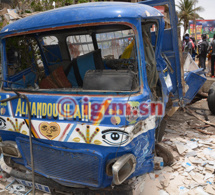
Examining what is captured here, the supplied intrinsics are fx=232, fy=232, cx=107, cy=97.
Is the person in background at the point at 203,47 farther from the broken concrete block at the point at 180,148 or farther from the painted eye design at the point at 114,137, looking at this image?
the painted eye design at the point at 114,137

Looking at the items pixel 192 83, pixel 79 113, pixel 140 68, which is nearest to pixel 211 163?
pixel 192 83

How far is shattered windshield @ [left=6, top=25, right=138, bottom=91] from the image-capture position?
11.6ft

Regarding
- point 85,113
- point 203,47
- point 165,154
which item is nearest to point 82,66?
point 85,113

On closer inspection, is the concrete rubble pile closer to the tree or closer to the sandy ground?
the sandy ground

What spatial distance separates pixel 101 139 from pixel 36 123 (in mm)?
861

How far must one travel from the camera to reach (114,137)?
2.51m

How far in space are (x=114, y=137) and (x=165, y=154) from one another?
1.89m

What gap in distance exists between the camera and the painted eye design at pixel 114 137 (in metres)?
2.48

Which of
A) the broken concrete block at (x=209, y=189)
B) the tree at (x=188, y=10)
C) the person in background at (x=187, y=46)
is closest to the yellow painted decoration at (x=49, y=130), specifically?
the broken concrete block at (x=209, y=189)

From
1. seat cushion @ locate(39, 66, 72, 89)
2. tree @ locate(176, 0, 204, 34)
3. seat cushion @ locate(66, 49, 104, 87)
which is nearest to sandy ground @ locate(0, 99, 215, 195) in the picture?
seat cushion @ locate(39, 66, 72, 89)

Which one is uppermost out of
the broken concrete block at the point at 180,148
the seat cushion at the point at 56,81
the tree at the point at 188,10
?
the tree at the point at 188,10

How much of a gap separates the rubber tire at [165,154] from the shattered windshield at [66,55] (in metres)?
1.53

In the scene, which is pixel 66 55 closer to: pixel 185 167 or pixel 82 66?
pixel 82 66

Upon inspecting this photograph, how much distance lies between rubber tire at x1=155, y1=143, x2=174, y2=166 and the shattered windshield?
1.53 meters
